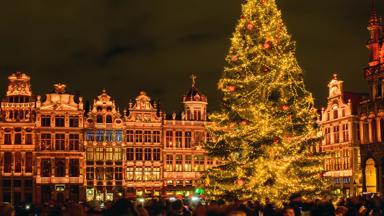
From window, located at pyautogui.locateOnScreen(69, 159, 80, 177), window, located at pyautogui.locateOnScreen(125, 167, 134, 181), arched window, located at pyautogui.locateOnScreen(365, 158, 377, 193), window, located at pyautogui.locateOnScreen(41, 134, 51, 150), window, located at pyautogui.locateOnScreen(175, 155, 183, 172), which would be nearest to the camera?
arched window, located at pyautogui.locateOnScreen(365, 158, 377, 193)

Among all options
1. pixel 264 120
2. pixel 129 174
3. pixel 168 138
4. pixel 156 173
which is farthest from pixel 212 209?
pixel 168 138

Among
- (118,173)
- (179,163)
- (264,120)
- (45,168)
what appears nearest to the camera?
(264,120)

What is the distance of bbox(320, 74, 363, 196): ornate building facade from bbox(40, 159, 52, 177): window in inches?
834

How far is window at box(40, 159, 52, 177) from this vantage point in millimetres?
48500

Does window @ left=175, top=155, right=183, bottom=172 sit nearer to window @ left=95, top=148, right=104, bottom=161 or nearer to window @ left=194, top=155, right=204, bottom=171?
window @ left=194, top=155, right=204, bottom=171

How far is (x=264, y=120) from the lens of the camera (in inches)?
843

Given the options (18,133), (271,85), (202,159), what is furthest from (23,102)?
(271,85)

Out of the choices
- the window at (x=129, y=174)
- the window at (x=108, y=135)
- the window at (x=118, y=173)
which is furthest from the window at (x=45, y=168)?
the window at (x=129, y=174)

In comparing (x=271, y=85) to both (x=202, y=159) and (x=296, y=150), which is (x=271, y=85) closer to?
(x=296, y=150)

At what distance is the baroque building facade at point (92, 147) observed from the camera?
4819 cm

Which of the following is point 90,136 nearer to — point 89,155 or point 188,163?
point 89,155

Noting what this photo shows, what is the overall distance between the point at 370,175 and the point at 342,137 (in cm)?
533

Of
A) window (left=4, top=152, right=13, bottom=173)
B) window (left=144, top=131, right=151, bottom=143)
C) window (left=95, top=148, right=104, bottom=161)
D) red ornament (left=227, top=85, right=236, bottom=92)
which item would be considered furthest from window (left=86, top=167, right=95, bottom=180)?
red ornament (left=227, top=85, right=236, bottom=92)

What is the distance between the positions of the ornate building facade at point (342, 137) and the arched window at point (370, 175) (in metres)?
1.37
